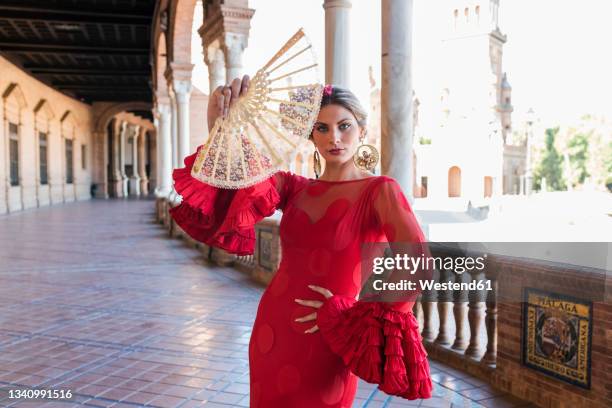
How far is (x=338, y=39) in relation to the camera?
5.46m

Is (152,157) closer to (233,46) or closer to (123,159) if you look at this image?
(123,159)

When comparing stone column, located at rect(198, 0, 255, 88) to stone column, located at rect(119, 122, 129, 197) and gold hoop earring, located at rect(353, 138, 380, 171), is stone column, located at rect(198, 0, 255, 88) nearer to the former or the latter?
gold hoop earring, located at rect(353, 138, 380, 171)

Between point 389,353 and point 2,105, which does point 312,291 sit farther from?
point 2,105

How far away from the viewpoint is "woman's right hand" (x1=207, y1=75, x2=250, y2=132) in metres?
1.84

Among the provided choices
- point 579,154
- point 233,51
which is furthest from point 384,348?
point 579,154

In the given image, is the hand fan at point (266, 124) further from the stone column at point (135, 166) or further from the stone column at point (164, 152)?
the stone column at point (135, 166)

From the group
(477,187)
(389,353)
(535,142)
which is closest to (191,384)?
(389,353)

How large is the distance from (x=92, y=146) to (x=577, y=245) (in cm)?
3233

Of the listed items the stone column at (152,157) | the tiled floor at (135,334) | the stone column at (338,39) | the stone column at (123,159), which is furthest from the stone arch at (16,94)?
the stone column at (152,157)

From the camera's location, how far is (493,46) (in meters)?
47.2

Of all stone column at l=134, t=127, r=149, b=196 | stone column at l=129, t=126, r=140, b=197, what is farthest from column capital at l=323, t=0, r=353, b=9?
stone column at l=134, t=127, r=149, b=196

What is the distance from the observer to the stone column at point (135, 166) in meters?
40.6

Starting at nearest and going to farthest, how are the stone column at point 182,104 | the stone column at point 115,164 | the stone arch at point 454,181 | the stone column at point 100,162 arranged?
the stone column at point 182,104
the stone column at point 100,162
the stone column at point 115,164
the stone arch at point 454,181

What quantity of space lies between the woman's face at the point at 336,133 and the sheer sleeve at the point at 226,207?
0.25 metres
